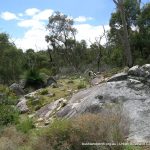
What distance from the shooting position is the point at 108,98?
42.2ft

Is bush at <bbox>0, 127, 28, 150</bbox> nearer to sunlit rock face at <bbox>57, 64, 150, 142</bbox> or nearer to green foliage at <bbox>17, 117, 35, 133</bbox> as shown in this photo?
green foliage at <bbox>17, 117, 35, 133</bbox>

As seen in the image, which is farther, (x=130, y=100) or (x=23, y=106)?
(x=23, y=106)

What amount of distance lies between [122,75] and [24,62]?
105 ft

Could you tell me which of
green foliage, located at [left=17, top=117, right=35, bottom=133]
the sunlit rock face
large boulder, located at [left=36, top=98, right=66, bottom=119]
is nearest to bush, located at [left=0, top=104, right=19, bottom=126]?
green foliage, located at [left=17, top=117, right=35, bottom=133]

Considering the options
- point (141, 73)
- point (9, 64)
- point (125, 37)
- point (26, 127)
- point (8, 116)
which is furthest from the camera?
point (9, 64)

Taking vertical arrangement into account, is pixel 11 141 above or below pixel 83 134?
below

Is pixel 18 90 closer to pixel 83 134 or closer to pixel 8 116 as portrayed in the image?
pixel 8 116

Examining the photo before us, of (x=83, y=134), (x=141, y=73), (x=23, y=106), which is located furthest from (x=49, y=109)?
(x=83, y=134)

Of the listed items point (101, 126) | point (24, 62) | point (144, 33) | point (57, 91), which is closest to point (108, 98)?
point (101, 126)

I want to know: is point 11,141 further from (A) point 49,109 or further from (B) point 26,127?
(A) point 49,109

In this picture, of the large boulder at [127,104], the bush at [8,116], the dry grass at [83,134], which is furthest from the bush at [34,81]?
the dry grass at [83,134]

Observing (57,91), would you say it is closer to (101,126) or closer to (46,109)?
(46,109)

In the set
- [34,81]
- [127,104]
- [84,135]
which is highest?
[34,81]

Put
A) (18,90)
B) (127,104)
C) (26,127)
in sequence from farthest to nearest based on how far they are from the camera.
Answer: (18,90)
(26,127)
(127,104)
